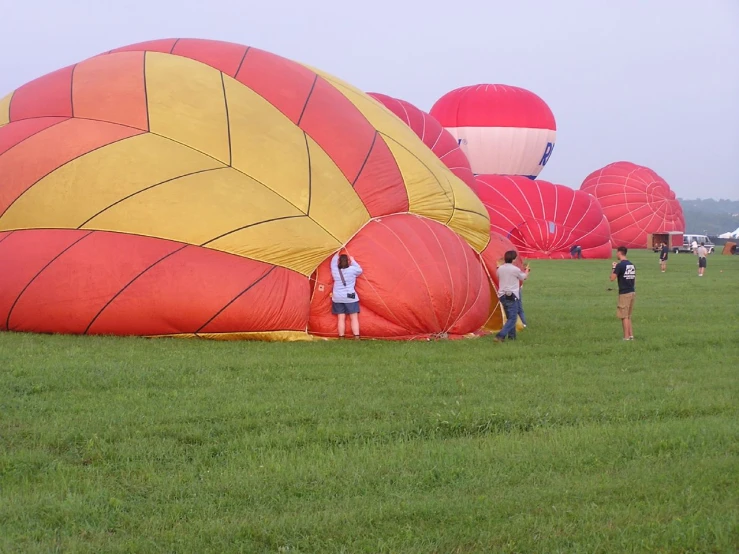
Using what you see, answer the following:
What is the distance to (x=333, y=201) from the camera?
1131 cm

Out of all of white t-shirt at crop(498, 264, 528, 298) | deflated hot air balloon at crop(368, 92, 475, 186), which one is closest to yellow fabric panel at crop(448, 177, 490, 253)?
white t-shirt at crop(498, 264, 528, 298)

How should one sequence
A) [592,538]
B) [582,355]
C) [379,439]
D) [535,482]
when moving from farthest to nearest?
[582,355] < [379,439] < [535,482] < [592,538]

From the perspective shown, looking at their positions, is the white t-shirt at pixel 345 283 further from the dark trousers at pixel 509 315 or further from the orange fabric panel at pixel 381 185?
the dark trousers at pixel 509 315

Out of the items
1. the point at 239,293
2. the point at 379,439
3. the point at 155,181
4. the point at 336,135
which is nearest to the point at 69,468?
the point at 379,439

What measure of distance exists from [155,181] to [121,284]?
1299 millimetres

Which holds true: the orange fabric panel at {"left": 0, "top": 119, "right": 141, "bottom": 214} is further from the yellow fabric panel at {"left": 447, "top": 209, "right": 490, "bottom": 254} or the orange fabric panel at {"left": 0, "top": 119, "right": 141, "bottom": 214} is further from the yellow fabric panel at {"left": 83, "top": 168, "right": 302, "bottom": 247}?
the yellow fabric panel at {"left": 447, "top": 209, "right": 490, "bottom": 254}

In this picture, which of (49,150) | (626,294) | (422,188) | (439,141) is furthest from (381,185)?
(439,141)

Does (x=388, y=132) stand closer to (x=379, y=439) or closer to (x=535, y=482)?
(x=379, y=439)

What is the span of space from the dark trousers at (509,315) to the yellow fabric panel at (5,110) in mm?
6721

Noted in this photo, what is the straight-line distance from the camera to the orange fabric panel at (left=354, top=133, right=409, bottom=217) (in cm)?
1166

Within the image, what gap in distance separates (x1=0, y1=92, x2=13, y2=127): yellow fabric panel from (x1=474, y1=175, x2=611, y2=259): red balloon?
83.2 ft

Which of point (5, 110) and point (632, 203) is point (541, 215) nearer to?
point (632, 203)

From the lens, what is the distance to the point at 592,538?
164 inches

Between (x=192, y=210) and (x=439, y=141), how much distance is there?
344 inches
